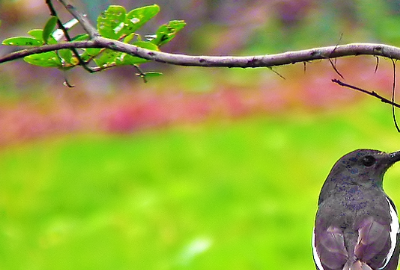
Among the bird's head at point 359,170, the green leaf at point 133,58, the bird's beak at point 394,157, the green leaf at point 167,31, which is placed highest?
the green leaf at point 167,31

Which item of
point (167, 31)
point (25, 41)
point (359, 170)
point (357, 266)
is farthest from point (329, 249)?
point (25, 41)

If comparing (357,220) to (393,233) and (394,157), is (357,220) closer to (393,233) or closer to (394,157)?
(393,233)

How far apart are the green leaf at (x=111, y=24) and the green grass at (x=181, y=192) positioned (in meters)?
3.44

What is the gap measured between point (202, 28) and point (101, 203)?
353 cm

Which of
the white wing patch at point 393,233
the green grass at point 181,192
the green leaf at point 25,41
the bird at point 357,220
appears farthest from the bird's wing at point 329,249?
the green grass at point 181,192

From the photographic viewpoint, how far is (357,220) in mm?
2232

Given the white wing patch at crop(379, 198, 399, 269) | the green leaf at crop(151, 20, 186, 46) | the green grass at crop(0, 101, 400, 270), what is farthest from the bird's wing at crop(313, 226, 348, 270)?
the green grass at crop(0, 101, 400, 270)

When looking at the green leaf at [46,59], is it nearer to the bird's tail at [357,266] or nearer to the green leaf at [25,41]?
the green leaf at [25,41]

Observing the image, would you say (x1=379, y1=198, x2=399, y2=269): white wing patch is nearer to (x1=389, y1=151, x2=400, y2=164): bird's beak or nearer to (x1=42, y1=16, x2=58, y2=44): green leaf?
(x1=389, y1=151, x2=400, y2=164): bird's beak

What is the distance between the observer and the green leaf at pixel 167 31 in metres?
1.14

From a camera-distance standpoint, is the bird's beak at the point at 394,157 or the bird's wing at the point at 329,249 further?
the bird's wing at the point at 329,249

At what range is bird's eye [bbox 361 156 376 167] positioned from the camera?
2.23 metres

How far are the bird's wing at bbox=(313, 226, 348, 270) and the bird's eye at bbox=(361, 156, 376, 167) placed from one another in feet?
0.68

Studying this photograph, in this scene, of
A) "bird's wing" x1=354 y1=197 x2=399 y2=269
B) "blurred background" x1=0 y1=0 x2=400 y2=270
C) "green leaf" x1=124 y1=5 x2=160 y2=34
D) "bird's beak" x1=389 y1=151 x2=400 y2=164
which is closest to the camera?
"green leaf" x1=124 y1=5 x2=160 y2=34
